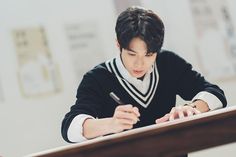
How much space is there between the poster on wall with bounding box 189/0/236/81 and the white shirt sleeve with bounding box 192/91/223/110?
3.26 ft

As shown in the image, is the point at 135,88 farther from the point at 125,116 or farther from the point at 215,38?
the point at 215,38

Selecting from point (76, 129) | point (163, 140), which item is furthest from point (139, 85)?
point (163, 140)

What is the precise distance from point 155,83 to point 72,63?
80 cm

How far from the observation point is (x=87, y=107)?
999 millimetres

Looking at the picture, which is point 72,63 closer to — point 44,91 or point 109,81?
point 44,91

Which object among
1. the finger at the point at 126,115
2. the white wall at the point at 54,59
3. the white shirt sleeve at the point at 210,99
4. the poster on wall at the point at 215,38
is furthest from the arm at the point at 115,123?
the poster on wall at the point at 215,38

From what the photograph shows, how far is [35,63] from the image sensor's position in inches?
71.2

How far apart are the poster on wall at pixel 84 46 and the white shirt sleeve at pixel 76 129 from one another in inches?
35.7

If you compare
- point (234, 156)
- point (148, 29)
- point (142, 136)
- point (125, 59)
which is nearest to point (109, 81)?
point (125, 59)

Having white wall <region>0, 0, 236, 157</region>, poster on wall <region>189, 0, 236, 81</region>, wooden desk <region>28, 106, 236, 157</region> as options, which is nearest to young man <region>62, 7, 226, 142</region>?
→ wooden desk <region>28, 106, 236, 157</region>

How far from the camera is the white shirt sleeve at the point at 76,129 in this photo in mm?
929

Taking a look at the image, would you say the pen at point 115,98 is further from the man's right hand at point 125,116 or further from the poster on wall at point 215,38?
the poster on wall at point 215,38

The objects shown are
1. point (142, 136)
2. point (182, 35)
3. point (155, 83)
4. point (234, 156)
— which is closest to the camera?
point (142, 136)

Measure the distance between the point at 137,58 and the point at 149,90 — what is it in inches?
3.9
